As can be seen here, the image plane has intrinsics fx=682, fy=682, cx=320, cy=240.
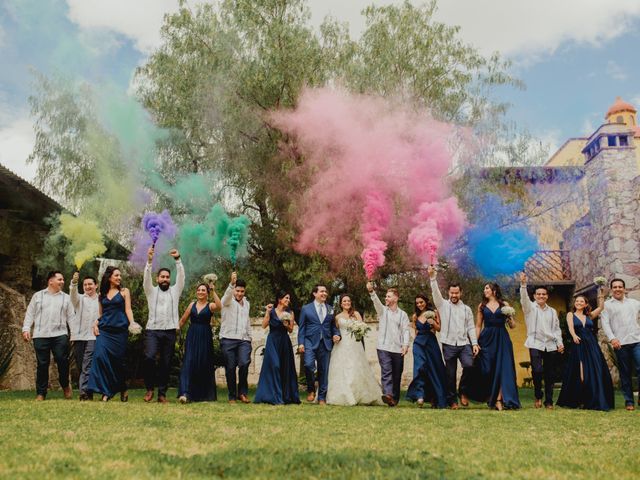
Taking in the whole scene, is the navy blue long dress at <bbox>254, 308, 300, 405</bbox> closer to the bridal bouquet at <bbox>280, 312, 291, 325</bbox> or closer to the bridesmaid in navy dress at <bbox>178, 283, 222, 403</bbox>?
the bridal bouquet at <bbox>280, 312, 291, 325</bbox>

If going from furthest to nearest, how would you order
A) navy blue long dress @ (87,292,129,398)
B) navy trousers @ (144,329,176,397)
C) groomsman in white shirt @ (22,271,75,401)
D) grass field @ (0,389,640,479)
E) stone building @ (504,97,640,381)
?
stone building @ (504,97,640,381), groomsman in white shirt @ (22,271,75,401), navy trousers @ (144,329,176,397), navy blue long dress @ (87,292,129,398), grass field @ (0,389,640,479)

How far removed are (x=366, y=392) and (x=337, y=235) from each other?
3465 millimetres

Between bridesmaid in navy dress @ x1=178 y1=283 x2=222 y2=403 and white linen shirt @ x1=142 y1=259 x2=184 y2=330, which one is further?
bridesmaid in navy dress @ x1=178 y1=283 x2=222 y2=403

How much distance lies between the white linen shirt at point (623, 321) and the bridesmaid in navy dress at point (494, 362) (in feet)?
5.38

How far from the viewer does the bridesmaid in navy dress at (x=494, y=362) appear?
9.64m

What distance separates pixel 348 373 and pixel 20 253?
9330mm

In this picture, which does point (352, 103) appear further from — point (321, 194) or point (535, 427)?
point (535, 427)

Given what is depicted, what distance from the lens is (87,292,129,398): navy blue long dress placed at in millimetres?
9188

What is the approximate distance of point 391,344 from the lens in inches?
428

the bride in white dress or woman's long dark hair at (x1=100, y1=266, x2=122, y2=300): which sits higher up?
woman's long dark hair at (x1=100, y1=266, x2=122, y2=300)

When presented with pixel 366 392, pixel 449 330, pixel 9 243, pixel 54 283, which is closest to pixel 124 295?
pixel 54 283

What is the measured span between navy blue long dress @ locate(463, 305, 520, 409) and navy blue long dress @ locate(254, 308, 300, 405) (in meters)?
2.67

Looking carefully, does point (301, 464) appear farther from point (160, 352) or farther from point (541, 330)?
point (541, 330)

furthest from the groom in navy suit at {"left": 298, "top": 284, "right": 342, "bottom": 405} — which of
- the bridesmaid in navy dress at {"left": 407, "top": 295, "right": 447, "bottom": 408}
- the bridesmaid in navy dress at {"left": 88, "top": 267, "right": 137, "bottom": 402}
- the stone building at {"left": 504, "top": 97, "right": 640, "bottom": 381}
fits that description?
the stone building at {"left": 504, "top": 97, "right": 640, "bottom": 381}
